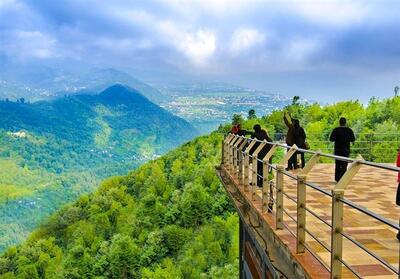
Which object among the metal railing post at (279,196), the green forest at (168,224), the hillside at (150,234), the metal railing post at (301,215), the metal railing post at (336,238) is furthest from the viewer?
the hillside at (150,234)

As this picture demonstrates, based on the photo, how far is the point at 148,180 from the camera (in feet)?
300

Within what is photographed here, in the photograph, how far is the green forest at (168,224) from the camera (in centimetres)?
4156

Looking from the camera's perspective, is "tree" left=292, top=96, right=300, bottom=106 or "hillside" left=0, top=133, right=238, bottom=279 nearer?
"hillside" left=0, top=133, right=238, bottom=279

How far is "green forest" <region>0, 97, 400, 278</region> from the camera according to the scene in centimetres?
4156

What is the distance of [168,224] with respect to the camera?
62062mm

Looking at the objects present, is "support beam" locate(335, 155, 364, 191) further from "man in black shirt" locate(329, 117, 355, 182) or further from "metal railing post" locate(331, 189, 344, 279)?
"man in black shirt" locate(329, 117, 355, 182)

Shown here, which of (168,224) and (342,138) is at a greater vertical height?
(342,138)

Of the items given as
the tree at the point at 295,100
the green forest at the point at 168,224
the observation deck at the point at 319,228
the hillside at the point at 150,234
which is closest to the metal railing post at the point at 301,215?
the observation deck at the point at 319,228

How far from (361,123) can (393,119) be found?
2.43m

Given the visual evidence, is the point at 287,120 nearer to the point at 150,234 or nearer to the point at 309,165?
the point at 309,165

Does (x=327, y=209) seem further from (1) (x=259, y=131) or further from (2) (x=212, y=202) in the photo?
(2) (x=212, y=202)

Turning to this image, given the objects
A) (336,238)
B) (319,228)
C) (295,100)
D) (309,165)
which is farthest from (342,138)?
(295,100)

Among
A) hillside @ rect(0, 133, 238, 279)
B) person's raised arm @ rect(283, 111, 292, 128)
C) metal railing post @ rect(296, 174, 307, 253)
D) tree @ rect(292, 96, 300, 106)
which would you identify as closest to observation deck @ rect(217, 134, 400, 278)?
metal railing post @ rect(296, 174, 307, 253)

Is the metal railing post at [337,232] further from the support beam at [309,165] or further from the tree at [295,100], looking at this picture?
the tree at [295,100]
